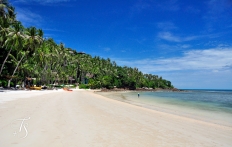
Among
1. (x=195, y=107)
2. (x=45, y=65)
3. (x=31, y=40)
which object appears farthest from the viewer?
(x=45, y=65)

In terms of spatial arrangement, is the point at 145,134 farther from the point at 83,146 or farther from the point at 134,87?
the point at 134,87

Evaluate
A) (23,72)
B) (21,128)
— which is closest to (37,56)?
(23,72)

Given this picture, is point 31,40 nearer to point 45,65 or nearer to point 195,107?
point 45,65

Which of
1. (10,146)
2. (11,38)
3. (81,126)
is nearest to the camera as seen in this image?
(10,146)

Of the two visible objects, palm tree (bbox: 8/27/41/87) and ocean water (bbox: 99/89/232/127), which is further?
palm tree (bbox: 8/27/41/87)

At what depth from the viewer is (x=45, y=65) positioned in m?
52.1

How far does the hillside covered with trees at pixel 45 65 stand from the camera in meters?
30.4

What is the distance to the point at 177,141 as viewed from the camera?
5449 millimetres

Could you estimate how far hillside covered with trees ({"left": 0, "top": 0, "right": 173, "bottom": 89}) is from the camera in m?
30.4

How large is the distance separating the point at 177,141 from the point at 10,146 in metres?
4.59

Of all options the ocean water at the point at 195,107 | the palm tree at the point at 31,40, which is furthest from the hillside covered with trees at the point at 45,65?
the ocean water at the point at 195,107

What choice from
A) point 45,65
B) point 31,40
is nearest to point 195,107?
point 31,40

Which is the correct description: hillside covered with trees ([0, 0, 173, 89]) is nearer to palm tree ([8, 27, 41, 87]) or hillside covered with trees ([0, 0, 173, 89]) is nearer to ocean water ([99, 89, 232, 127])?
palm tree ([8, 27, 41, 87])

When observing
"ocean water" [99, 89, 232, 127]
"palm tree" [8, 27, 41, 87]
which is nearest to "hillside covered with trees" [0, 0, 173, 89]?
"palm tree" [8, 27, 41, 87]
